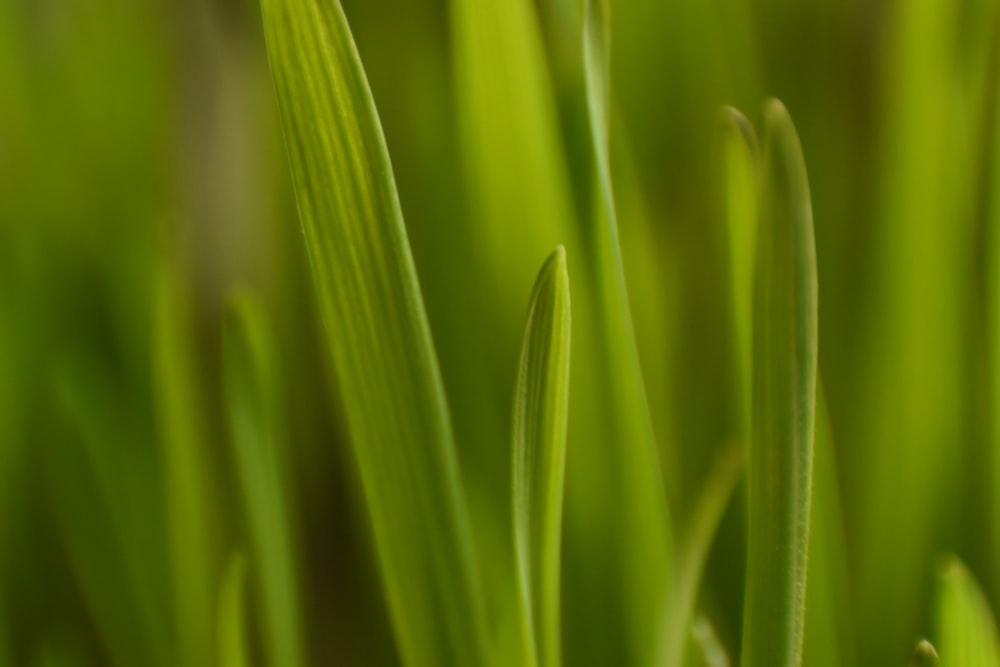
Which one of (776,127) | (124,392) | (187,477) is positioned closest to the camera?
(776,127)

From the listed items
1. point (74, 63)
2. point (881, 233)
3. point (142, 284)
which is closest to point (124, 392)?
point (142, 284)

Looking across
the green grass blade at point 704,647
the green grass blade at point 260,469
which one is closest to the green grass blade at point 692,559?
the green grass blade at point 704,647

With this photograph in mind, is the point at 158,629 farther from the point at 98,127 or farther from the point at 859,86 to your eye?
the point at 859,86

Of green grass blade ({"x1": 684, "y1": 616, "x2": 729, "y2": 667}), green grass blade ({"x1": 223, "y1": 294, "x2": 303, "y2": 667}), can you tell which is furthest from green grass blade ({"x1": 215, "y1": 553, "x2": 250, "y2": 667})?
green grass blade ({"x1": 684, "y1": 616, "x2": 729, "y2": 667})

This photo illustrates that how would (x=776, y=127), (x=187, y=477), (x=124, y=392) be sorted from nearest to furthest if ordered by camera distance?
(x=776, y=127)
(x=187, y=477)
(x=124, y=392)

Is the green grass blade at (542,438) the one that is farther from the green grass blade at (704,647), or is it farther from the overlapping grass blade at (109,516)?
the overlapping grass blade at (109,516)

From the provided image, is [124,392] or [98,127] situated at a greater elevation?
[98,127]

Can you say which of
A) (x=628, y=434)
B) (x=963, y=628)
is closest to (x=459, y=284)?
(x=628, y=434)
